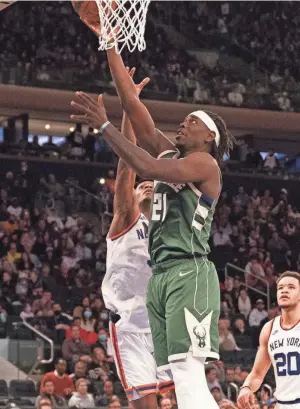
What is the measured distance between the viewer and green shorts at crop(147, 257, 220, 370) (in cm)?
580

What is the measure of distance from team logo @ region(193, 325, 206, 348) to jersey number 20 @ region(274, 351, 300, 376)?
265 cm

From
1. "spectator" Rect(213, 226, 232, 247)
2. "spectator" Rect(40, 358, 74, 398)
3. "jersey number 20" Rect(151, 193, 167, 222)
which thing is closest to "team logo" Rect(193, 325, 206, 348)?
"jersey number 20" Rect(151, 193, 167, 222)

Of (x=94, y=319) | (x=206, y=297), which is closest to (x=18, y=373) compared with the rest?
(x=94, y=319)

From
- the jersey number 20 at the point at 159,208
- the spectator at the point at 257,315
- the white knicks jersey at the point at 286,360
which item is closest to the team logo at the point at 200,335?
the jersey number 20 at the point at 159,208

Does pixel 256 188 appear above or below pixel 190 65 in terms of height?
below

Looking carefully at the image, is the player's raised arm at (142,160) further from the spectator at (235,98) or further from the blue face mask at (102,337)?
the spectator at (235,98)

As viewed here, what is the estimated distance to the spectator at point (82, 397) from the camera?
13814 mm

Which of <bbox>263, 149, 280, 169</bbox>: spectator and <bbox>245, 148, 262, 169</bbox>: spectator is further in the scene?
<bbox>263, 149, 280, 169</bbox>: spectator

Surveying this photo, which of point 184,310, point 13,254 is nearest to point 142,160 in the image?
point 184,310

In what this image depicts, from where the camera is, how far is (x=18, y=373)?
1516 cm

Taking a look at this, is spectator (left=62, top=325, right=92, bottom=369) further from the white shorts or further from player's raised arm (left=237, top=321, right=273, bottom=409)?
the white shorts

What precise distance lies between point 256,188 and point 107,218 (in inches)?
203

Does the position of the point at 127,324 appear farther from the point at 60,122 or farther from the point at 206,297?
Result: the point at 60,122

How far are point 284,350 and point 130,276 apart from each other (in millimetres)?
1903
